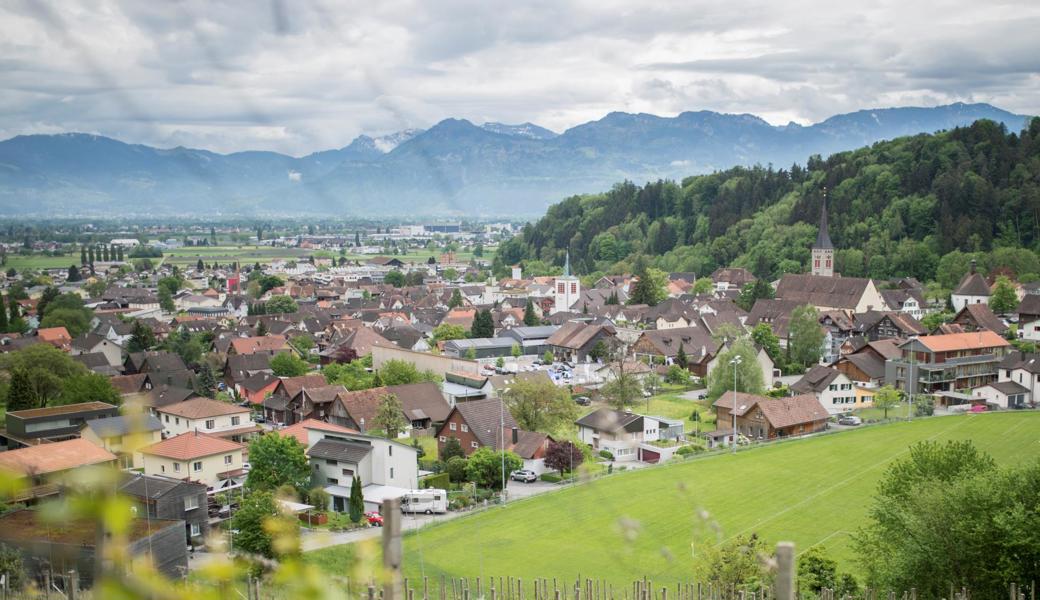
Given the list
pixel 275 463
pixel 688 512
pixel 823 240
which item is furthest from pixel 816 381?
pixel 823 240

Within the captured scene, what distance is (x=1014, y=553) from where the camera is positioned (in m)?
9.85

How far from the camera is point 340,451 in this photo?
17.8 meters

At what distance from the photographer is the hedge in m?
18.1

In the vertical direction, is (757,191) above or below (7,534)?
above

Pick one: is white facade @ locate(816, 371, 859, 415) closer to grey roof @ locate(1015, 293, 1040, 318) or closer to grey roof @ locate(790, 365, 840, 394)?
grey roof @ locate(790, 365, 840, 394)

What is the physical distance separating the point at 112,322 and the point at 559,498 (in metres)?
31.9

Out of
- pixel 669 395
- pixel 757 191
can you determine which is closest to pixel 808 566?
pixel 669 395

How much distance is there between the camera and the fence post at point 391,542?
6.11 feet

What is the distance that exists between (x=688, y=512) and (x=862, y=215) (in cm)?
4833

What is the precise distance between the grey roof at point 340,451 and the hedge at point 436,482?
1.49 meters

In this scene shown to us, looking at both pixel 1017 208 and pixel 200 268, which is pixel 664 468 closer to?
pixel 1017 208

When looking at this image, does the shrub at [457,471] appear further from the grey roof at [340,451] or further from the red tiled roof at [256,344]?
the red tiled roof at [256,344]

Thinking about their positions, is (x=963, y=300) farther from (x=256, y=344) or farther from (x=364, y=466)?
(x=364, y=466)

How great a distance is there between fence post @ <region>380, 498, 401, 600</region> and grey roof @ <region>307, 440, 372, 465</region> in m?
16.0
